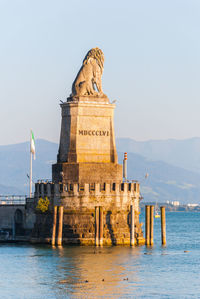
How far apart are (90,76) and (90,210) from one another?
17057mm

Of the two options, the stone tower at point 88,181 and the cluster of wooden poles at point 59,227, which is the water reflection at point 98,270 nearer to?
the cluster of wooden poles at point 59,227

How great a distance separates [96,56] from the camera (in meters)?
112

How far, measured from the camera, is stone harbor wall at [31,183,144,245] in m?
105

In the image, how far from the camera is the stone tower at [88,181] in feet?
345

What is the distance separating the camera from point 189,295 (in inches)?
2948

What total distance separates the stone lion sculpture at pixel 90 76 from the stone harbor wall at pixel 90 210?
12.0 m

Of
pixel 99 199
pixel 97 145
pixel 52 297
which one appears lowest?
pixel 52 297

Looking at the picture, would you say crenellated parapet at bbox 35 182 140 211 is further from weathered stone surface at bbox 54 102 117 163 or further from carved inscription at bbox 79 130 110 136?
carved inscription at bbox 79 130 110 136

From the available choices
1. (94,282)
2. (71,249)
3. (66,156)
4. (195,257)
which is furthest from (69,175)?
(94,282)

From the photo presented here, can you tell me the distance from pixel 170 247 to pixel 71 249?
1954cm

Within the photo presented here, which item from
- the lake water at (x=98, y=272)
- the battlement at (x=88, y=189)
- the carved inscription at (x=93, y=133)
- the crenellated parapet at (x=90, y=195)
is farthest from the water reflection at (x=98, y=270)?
the carved inscription at (x=93, y=133)

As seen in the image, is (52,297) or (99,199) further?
(99,199)

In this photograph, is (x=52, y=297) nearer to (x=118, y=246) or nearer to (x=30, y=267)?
(x=30, y=267)

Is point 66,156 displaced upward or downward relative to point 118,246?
upward
